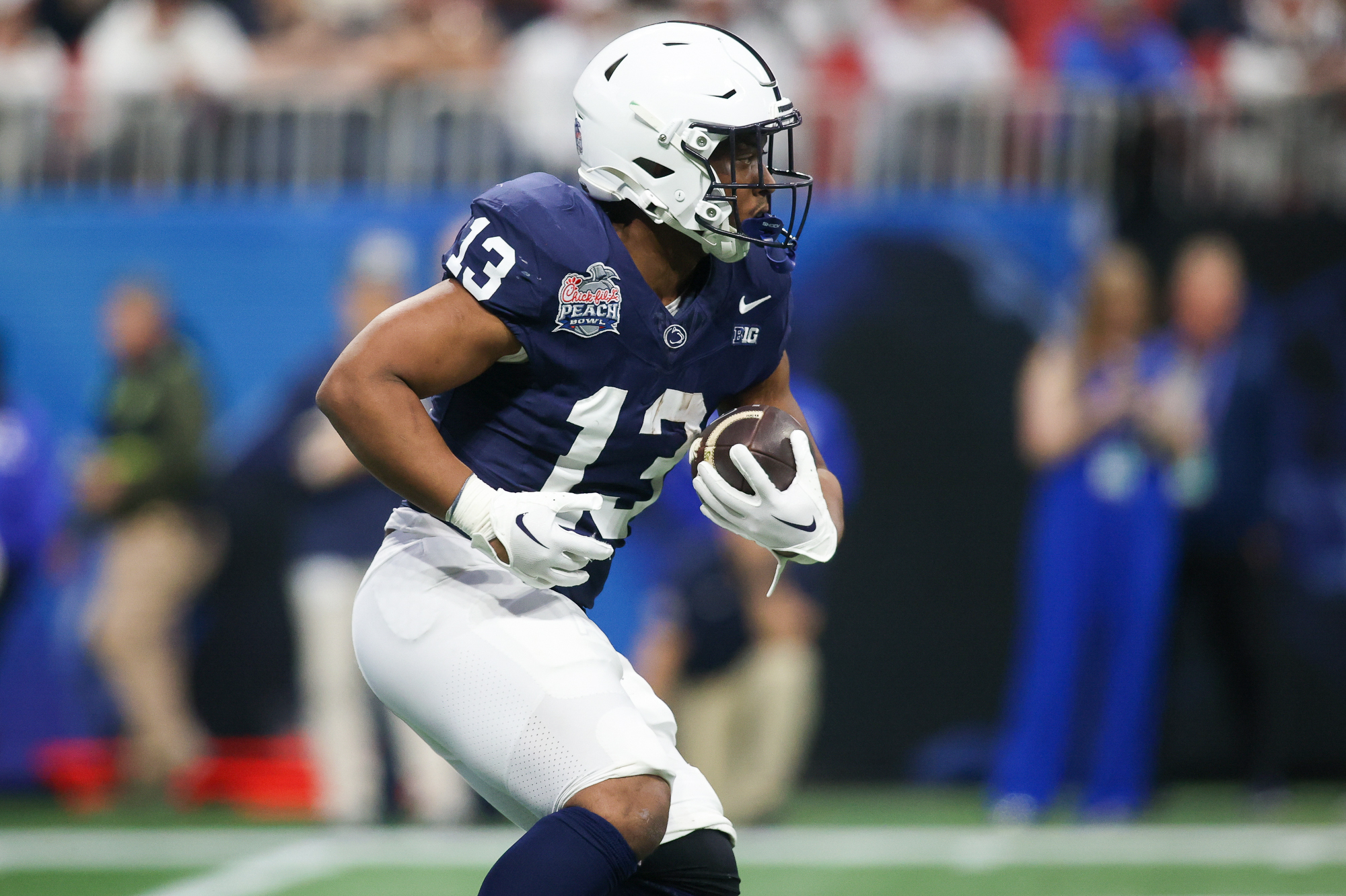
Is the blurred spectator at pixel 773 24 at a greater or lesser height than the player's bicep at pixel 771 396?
greater

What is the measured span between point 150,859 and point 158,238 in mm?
2961

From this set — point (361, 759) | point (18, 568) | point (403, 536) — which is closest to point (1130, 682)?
point (361, 759)

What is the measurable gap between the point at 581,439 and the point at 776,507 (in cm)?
41

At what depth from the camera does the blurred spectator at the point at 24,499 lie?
7109 millimetres

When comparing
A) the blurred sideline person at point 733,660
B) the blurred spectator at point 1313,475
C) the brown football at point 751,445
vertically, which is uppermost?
the brown football at point 751,445

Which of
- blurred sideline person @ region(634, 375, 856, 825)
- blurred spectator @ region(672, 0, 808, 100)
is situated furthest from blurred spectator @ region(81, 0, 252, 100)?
blurred sideline person @ region(634, 375, 856, 825)

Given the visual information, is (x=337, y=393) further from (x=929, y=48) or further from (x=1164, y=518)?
(x=929, y=48)

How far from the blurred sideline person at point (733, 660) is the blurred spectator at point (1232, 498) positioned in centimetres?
175

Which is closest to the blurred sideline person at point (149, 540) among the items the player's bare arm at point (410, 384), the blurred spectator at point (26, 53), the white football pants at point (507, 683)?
the blurred spectator at point (26, 53)

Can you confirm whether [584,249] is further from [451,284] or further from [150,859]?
[150,859]

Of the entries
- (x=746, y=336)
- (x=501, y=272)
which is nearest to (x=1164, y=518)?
(x=746, y=336)

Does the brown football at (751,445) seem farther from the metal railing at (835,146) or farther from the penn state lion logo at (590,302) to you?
the metal railing at (835,146)

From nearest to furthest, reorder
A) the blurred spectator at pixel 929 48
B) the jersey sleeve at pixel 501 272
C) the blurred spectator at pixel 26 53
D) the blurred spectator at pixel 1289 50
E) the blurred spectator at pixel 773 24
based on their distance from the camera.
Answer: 1. the jersey sleeve at pixel 501 272
2. the blurred spectator at pixel 773 24
3. the blurred spectator at pixel 1289 50
4. the blurred spectator at pixel 929 48
5. the blurred spectator at pixel 26 53

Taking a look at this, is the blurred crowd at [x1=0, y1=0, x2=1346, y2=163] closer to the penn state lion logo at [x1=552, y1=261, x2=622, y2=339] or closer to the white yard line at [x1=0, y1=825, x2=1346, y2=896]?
the white yard line at [x1=0, y1=825, x2=1346, y2=896]
